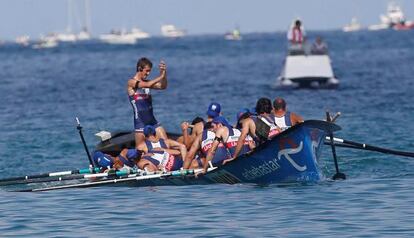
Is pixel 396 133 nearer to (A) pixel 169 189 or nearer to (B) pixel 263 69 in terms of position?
(A) pixel 169 189

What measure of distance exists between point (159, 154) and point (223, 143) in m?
1.19

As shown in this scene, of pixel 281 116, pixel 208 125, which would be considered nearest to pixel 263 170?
pixel 281 116

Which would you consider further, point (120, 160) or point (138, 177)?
point (120, 160)

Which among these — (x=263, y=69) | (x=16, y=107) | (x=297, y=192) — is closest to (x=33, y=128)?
(x=16, y=107)

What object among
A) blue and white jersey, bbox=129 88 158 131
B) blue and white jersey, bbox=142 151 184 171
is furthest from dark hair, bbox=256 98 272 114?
blue and white jersey, bbox=129 88 158 131

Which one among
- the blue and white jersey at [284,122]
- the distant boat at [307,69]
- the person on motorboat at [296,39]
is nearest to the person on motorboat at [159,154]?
the blue and white jersey at [284,122]

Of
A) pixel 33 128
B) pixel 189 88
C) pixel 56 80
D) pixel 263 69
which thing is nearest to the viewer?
pixel 33 128

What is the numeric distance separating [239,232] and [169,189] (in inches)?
174

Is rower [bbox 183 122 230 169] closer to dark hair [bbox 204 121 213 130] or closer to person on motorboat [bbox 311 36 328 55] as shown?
dark hair [bbox 204 121 213 130]

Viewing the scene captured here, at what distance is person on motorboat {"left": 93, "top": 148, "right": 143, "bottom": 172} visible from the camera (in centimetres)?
2230

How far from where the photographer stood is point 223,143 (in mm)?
21812

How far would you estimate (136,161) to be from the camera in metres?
22.3

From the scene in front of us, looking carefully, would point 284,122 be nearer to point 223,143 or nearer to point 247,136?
point 247,136

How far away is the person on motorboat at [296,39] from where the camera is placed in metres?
48.8
